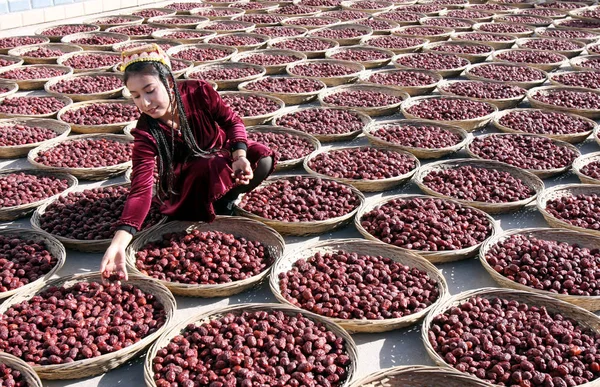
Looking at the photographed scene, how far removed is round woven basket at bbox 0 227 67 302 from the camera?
283cm

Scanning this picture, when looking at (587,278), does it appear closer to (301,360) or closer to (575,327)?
(575,327)

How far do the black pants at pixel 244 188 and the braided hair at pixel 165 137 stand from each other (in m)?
0.30

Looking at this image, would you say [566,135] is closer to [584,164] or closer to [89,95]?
[584,164]

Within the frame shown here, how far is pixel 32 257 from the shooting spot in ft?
10.2

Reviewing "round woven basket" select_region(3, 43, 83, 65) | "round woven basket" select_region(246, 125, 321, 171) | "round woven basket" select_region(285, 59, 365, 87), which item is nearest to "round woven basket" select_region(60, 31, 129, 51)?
"round woven basket" select_region(3, 43, 83, 65)

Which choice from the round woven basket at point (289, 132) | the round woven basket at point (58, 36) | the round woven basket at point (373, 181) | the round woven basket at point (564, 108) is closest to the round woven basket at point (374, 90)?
the round woven basket at point (289, 132)

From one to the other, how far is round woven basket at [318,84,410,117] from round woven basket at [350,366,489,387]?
3.36 meters

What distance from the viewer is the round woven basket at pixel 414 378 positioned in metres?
2.31

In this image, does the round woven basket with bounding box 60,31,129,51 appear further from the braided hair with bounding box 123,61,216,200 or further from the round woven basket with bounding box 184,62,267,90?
the braided hair with bounding box 123,61,216,200

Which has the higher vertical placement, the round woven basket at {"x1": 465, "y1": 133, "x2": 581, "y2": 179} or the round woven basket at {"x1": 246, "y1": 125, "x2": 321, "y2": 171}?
the round woven basket at {"x1": 246, "y1": 125, "x2": 321, "y2": 171}

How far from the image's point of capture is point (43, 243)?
131 inches

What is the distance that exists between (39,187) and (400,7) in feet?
26.9

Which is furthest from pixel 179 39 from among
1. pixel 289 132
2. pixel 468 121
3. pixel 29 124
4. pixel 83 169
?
pixel 468 121

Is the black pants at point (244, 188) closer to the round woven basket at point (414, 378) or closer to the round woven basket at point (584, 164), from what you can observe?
the round woven basket at point (414, 378)
